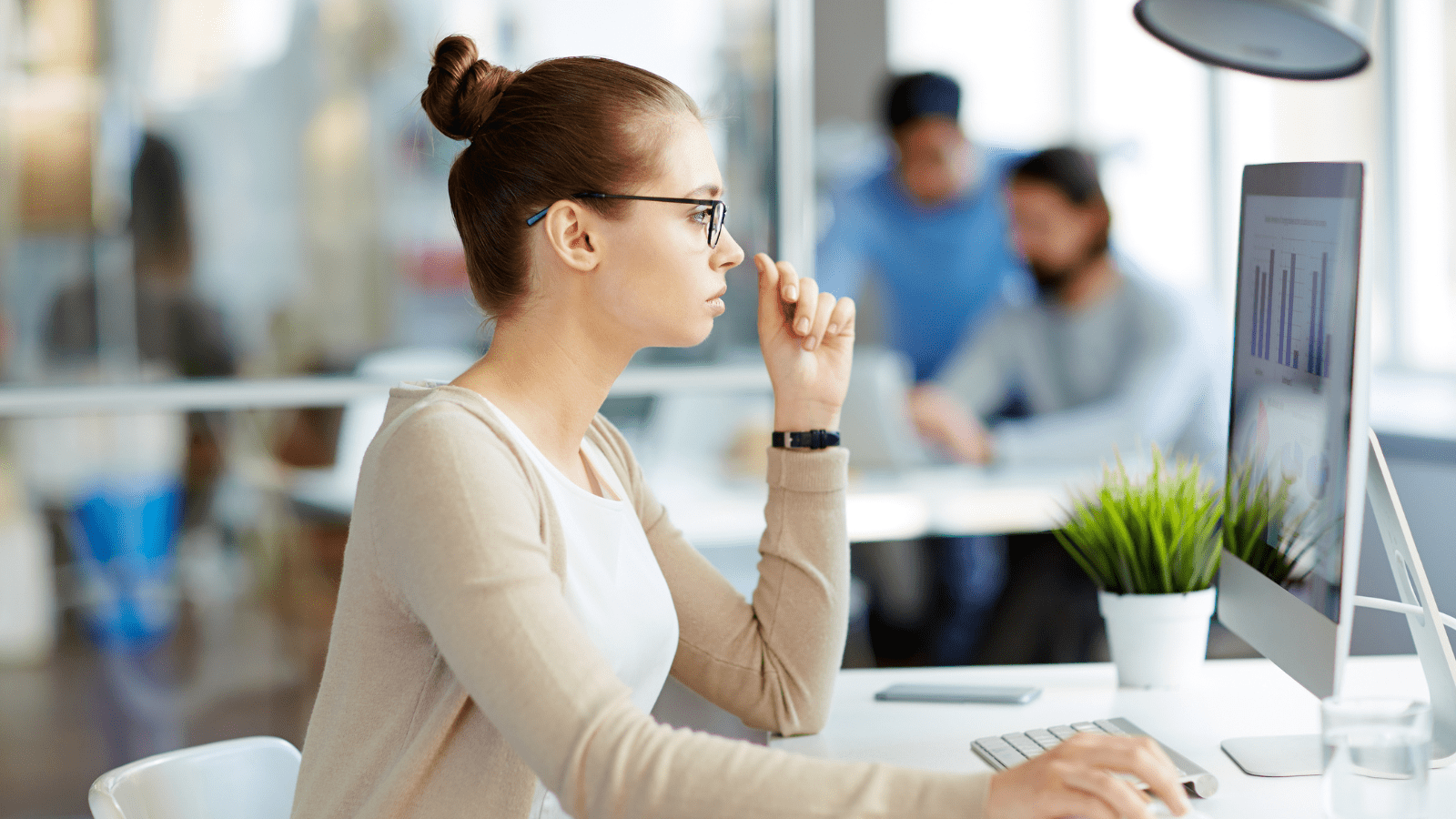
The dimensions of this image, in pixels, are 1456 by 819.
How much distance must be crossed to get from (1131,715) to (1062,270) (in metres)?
2.39

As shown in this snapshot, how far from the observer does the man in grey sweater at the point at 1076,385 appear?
134 inches

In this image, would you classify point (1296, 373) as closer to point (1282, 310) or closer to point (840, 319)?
point (1282, 310)

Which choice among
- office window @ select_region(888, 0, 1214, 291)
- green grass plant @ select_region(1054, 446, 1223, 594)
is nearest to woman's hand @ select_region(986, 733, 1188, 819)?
green grass plant @ select_region(1054, 446, 1223, 594)

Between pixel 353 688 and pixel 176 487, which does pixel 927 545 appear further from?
pixel 353 688

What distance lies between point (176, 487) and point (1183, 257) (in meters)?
3.35

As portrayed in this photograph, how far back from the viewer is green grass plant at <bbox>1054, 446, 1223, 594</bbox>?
4.56 feet

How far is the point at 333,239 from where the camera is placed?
333cm

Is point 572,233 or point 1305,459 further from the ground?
point 572,233

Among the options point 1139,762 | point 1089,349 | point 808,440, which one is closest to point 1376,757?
point 1139,762

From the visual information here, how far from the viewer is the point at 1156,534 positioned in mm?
1375

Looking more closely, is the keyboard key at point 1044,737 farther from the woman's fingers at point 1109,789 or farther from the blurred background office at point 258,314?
the blurred background office at point 258,314

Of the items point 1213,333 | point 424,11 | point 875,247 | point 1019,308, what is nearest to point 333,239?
point 424,11

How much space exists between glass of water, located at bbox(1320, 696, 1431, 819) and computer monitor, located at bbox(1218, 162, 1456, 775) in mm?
187

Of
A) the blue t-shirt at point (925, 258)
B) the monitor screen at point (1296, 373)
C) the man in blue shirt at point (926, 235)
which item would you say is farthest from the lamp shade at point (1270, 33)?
Answer: the blue t-shirt at point (925, 258)
